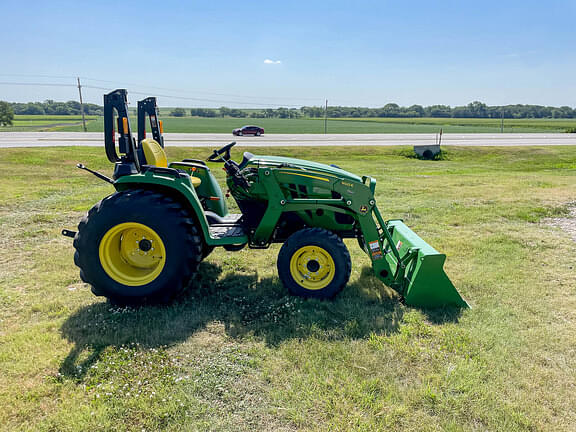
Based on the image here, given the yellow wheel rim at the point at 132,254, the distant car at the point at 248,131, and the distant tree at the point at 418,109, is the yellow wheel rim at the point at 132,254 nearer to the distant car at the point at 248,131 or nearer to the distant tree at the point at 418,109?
the distant car at the point at 248,131

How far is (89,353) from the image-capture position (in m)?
3.44

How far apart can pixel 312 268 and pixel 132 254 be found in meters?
2.01

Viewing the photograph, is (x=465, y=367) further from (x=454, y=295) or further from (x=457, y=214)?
(x=457, y=214)

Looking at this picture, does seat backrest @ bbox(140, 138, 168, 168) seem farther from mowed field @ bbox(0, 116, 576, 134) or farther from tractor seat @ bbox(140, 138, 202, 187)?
mowed field @ bbox(0, 116, 576, 134)

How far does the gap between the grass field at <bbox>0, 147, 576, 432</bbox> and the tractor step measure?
0.71 meters

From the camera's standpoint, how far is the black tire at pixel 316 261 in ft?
14.0

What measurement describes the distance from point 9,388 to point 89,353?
0.60 meters

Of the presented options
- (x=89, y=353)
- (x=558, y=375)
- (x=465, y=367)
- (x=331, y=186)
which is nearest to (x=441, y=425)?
(x=465, y=367)

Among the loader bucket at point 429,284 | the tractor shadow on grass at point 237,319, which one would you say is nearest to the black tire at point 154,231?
the tractor shadow on grass at point 237,319

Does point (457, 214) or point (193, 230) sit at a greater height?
point (193, 230)

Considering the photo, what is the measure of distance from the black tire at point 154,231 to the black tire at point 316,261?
0.96 meters

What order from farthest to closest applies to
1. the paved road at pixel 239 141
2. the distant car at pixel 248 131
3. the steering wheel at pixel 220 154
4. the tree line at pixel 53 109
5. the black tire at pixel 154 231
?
the tree line at pixel 53 109 → the distant car at pixel 248 131 → the paved road at pixel 239 141 → the steering wheel at pixel 220 154 → the black tire at pixel 154 231

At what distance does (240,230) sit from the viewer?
15.6 ft

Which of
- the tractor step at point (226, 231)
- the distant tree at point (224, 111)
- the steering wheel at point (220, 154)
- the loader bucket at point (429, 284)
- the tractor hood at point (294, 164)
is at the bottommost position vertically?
the loader bucket at point (429, 284)
